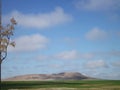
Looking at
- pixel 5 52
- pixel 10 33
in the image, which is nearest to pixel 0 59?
pixel 5 52

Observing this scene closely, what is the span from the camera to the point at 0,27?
62.1 meters

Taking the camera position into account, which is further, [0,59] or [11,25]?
[11,25]

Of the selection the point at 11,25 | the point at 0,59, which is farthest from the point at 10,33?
the point at 0,59

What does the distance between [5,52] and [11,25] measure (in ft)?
23.5

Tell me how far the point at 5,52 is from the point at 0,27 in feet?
19.6

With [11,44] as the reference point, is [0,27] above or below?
above

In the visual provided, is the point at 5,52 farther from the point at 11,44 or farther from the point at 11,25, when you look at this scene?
the point at 11,25

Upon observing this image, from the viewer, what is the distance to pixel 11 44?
62000mm

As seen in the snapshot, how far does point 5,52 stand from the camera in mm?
60406

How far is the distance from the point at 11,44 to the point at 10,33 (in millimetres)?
2645

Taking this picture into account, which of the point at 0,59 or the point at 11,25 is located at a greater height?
the point at 11,25

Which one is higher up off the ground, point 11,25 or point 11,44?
point 11,25

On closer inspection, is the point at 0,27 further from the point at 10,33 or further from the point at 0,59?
the point at 0,59

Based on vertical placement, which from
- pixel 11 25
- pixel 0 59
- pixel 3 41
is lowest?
pixel 0 59
